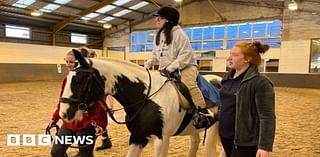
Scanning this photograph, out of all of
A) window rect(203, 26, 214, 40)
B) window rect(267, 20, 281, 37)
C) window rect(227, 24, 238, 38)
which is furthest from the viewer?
window rect(203, 26, 214, 40)

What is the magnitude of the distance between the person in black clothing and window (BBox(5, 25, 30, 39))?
2009cm

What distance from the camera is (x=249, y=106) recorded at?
1.83 metres

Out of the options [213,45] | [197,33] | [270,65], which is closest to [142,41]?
[197,33]

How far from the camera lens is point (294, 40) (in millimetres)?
17219

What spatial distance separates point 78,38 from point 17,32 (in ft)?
17.3

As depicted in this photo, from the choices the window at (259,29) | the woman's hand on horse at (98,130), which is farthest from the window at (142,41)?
the woman's hand on horse at (98,130)

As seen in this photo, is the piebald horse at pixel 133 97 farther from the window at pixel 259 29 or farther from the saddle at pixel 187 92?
the window at pixel 259 29

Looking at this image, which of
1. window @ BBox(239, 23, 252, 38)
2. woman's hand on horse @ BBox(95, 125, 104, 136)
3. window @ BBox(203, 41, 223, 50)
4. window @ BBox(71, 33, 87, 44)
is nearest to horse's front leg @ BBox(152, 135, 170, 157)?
woman's hand on horse @ BBox(95, 125, 104, 136)

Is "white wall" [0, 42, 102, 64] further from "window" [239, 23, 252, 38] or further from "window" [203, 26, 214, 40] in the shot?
"window" [239, 23, 252, 38]

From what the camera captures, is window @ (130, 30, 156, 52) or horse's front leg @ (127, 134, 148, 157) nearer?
horse's front leg @ (127, 134, 148, 157)

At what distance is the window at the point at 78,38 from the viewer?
76.4 ft

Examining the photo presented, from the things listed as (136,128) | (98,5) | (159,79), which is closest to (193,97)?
(159,79)

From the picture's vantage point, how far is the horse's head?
6.56 ft

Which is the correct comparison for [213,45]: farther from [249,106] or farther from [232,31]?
[249,106]
